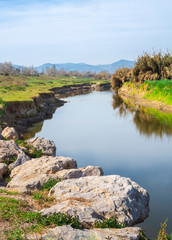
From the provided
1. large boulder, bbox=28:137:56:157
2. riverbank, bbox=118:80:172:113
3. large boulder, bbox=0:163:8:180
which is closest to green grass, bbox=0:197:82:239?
large boulder, bbox=0:163:8:180

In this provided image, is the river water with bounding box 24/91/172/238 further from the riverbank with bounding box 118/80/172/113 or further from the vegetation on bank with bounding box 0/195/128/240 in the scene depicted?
the vegetation on bank with bounding box 0/195/128/240

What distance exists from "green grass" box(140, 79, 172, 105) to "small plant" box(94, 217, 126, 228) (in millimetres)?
28808

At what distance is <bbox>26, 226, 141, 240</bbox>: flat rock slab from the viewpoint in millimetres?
6434

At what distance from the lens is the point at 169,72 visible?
44750 millimetres

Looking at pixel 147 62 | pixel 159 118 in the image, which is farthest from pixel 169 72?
pixel 159 118

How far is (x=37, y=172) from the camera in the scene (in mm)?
12789

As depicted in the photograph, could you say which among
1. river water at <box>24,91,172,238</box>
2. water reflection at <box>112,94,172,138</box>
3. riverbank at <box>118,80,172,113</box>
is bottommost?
river water at <box>24,91,172,238</box>

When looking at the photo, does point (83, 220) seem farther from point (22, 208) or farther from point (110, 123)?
point (110, 123)

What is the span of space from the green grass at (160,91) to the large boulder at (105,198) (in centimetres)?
2702

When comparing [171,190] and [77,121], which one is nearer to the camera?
[171,190]

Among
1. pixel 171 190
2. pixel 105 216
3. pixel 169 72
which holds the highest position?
pixel 169 72

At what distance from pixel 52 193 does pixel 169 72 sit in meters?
39.4

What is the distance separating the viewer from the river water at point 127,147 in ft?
41.8

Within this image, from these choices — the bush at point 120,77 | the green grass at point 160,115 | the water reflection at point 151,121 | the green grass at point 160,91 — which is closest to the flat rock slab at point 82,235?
the water reflection at point 151,121
